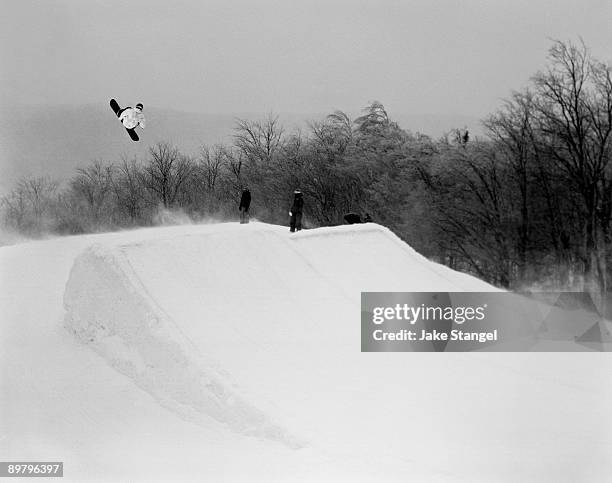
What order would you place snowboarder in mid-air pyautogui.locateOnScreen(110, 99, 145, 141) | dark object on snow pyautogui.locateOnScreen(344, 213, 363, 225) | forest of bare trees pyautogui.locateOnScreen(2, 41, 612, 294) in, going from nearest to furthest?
1. snowboarder in mid-air pyautogui.locateOnScreen(110, 99, 145, 141)
2. dark object on snow pyautogui.locateOnScreen(344, 213, 363, 225)
3. forest of bare trees pyautogui.locateOnScreen(2, 41, 612, 294)

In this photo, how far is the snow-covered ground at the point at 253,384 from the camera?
425 inches

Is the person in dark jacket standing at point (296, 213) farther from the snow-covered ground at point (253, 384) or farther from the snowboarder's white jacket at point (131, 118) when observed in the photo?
the snowboarder's white jacket at point (131, 118)

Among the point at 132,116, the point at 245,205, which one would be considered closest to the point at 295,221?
the point at 245,205

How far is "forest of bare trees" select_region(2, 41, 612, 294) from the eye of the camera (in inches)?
1321

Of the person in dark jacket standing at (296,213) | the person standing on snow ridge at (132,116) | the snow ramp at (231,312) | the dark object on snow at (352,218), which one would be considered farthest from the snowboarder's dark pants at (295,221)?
the person standing on snow ridge at (132,116)

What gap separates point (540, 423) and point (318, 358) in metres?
3.83

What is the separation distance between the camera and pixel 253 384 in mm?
12391

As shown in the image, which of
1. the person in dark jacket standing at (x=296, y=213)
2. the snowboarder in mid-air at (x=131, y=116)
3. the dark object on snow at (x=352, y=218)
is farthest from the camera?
the dark object on snow at (x=352, y=218)

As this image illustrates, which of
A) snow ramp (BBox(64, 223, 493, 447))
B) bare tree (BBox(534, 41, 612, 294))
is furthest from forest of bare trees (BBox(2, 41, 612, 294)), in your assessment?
snow ramp (BBox(64, 223, 493, 447))

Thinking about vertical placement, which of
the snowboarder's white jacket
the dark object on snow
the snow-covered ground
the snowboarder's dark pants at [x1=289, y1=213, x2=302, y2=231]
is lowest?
the snow-covered ground

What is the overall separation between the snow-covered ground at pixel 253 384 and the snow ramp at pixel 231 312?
0.04 meters

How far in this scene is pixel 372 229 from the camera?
65.6 ft

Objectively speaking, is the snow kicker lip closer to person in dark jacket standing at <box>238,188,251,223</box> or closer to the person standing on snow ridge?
the person standing on snow ridge

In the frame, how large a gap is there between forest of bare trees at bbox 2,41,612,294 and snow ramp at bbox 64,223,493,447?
56.7 ft
